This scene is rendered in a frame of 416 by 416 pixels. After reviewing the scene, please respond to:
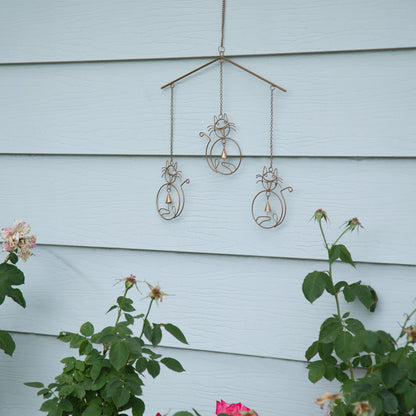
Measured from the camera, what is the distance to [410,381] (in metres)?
0.94

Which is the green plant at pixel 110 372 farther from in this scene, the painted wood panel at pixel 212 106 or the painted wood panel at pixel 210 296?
the painted wood panel at pixel 212 106

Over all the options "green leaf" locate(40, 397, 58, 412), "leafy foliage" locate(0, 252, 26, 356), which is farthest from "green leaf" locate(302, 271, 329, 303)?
"leafy foliage" locate(0, 252, 26, 356)

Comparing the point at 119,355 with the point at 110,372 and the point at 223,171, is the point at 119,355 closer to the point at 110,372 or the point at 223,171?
the point at 110,372

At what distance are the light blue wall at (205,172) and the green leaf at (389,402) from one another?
322 mm

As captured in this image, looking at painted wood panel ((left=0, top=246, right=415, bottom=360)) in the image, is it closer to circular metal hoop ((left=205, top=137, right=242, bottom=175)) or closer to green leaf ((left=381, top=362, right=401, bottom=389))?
circular metal hoop ((left=205, top=137, right=242, bottom=175))

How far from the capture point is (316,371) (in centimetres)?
112

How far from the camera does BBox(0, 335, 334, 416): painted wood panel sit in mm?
1246

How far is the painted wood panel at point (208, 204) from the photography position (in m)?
1.17

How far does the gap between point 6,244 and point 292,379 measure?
80 centimetres

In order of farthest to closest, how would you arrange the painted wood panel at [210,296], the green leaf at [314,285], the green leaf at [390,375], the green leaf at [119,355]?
the painted wood panel at [210,296] → the green leaf at [314,285] → the green leaf at [119,355] → the green leaf at [390,375]

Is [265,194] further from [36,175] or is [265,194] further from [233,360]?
[36,175]

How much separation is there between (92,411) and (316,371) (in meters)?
0.50

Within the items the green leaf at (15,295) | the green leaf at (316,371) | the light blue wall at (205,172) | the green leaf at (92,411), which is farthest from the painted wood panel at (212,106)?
the green leaf at (92,411)

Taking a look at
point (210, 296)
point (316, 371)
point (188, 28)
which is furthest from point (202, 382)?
point (188, 28)
